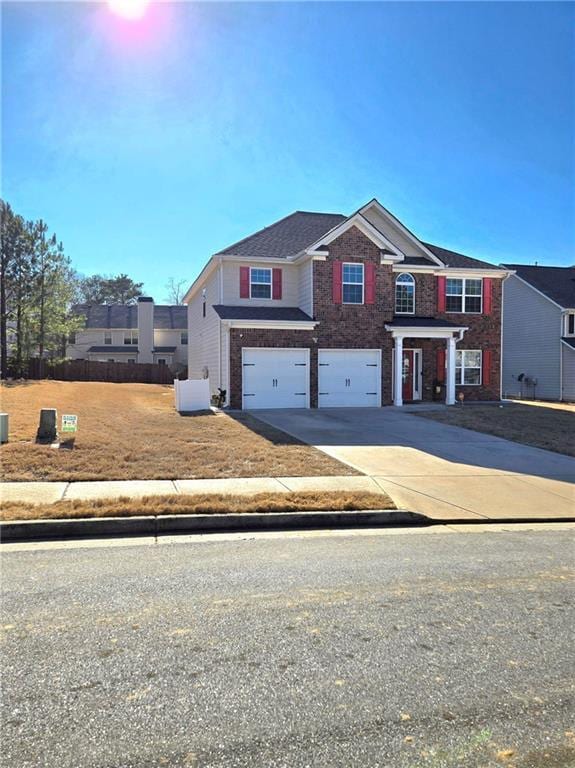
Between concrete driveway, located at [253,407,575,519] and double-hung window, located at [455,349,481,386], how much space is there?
688 centimetres

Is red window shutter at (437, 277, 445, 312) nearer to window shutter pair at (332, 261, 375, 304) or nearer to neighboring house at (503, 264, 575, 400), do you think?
window shutter pair at (332, 261, 375, 304)

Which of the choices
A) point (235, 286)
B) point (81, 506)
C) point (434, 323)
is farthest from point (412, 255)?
point (81, 506)

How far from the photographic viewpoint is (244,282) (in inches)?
870

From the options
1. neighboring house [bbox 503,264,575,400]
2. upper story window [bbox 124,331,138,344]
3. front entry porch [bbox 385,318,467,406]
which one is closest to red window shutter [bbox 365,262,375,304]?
front entry porch [bbox 385,318,467,406]

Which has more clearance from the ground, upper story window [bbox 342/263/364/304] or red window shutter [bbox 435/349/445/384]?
upper story window [bbox 342/263/364/304]

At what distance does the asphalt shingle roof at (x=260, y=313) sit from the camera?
2059 centimetres

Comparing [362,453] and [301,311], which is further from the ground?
[301,311]

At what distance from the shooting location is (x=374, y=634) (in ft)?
12.9

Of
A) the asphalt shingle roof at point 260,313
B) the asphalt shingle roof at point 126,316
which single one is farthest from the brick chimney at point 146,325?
the asphalt shingle roof at point 260,313

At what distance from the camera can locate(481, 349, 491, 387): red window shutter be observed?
2458cm

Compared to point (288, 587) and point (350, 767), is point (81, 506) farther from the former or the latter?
point (350, 767)

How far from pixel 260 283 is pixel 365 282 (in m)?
4.02

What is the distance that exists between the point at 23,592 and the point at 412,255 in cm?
2187

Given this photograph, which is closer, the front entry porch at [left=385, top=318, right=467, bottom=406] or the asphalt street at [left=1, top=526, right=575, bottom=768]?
the asphalt street at [left=1, top=526, right=575, bottom=768]
